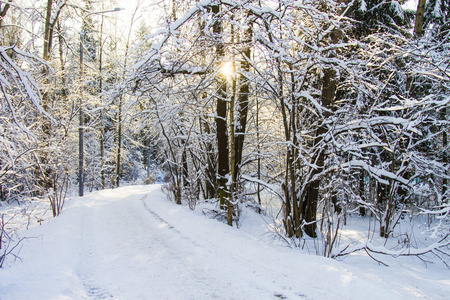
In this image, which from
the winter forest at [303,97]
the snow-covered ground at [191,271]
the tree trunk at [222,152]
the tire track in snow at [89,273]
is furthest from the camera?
the tree trunk at [222,152]

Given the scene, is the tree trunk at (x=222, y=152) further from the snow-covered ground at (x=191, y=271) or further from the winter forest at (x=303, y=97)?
the snow-covered ground at (x=191, y=271)

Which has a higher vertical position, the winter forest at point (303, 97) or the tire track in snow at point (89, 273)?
the winter forest at point (303, 97)

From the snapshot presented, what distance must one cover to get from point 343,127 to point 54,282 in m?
5.98

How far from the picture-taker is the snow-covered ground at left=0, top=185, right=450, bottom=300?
3469 millimetres

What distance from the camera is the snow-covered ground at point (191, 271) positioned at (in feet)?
11.4

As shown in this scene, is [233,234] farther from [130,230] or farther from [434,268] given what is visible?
[434,268]

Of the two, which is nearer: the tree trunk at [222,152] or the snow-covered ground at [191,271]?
the snow-covered ground at [191,271]

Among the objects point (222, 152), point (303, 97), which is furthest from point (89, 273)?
point (303, 97)

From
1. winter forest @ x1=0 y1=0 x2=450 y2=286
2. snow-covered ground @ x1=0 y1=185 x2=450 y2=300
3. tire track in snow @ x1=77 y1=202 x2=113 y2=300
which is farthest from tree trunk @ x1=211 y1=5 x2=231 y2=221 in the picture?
tire track in snow @ x1=77 y1=202 x2=113 y2=300

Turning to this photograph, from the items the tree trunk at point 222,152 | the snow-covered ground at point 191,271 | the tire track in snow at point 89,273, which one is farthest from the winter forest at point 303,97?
the tire track in snow at point 89,273

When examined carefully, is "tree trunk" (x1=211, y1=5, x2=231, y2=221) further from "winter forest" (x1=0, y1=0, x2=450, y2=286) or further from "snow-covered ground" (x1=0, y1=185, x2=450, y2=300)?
"snow-covered ground" (x1=0, y1=185, x2=450, y2=300)

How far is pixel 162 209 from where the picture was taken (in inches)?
378

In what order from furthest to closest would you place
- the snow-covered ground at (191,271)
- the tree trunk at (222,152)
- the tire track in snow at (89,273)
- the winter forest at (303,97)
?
the tree trunk at (222,152)
the winter forest at (303,97)
the tire track in snow at (89,273)
the snow-covered ground at (191,271)

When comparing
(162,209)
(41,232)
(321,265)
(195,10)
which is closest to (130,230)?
(41,232)
